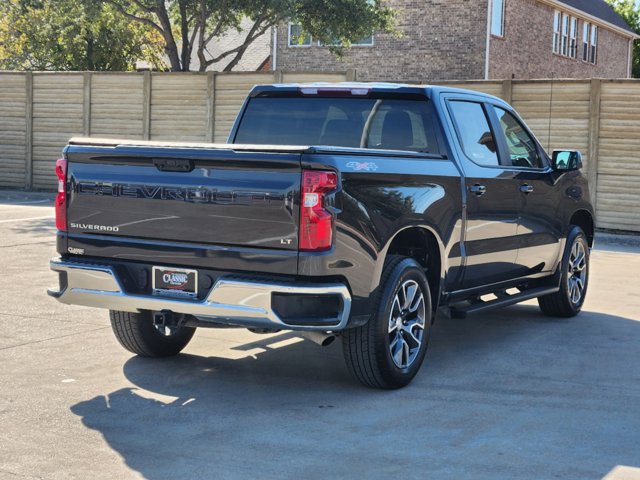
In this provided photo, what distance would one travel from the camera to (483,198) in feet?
25.9

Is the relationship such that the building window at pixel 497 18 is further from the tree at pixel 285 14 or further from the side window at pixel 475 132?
the side window at pixel 475 132

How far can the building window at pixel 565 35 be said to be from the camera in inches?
1613

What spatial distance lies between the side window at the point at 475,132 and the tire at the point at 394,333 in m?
1.39

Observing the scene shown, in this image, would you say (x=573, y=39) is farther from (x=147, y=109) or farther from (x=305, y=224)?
(x=305, y=224)

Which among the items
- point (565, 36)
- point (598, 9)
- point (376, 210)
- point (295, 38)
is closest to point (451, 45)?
point (295, 38)

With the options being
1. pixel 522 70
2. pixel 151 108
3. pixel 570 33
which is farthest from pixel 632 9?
pixel 151 108

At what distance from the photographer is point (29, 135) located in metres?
24.1

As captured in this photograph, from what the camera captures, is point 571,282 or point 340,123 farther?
point 571,282

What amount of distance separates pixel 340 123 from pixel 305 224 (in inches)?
79.5

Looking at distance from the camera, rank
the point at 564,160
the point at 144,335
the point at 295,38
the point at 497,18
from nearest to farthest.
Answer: the point at 144,335
the point at 564,160
the point at 497,18
the point at 295,38

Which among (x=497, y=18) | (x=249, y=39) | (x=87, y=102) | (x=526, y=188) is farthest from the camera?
(x=497, y=18)

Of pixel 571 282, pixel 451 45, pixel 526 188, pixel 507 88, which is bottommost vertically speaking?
pixel 571 282

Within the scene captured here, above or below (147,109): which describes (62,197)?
below

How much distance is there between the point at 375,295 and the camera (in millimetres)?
6500
